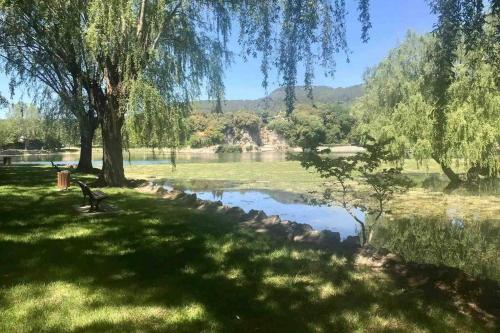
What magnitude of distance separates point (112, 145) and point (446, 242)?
1052 cm

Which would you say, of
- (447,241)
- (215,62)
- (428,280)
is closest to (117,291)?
(428,280)

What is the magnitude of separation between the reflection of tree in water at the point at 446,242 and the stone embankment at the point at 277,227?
2406 millimetres

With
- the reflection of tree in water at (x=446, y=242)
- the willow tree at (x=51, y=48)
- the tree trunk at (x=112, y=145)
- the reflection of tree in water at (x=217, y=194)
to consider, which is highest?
A: the willow tree at (x=51, y=48)

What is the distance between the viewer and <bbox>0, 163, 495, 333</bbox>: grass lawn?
4.44 m

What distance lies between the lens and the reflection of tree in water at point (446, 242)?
31.1 ft

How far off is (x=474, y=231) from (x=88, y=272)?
11.2 metres

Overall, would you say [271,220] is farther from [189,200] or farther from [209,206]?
[189,200]

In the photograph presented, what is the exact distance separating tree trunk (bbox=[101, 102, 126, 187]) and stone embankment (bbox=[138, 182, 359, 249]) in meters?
3.63

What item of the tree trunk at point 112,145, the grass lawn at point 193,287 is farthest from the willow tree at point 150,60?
the grass lawn at point 193,287

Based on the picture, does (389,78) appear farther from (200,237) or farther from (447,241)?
(200,237)

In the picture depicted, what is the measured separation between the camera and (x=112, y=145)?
14.4 meters

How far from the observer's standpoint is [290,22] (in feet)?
23.2

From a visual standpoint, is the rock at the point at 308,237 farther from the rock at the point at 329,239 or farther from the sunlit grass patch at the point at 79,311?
the sunlit grass patch at the point at 79,311

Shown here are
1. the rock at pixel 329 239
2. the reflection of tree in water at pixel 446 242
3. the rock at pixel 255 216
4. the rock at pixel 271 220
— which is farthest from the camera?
the reflection of tree in water at pixel 446 242
